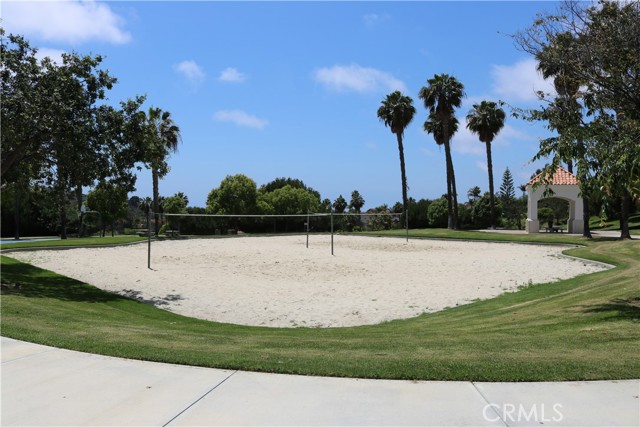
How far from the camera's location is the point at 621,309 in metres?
9.32

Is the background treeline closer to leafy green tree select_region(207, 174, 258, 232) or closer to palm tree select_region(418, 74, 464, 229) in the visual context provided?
palm tree select_region(418, 74, 464, 229)

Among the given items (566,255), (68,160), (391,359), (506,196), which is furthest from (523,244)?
(506,196)

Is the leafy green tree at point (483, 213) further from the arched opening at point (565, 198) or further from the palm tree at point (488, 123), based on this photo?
the arched opening at point (565, 198)

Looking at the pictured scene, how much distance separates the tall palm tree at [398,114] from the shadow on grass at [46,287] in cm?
4159

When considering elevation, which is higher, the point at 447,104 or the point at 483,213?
the point at 447,104

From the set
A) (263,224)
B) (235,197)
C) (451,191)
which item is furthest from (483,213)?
(235,197)

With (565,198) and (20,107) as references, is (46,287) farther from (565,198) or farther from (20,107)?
(565,198)

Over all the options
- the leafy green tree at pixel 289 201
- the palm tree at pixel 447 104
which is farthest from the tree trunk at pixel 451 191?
the leafy green tree at pixel 289 201


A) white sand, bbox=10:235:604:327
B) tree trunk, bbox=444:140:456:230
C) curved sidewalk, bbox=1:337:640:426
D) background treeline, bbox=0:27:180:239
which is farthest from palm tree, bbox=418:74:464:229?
curved sidewalk, bbox=1:337:640:426

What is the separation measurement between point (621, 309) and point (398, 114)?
159ft

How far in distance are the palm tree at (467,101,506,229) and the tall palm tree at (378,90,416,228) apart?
684 cm

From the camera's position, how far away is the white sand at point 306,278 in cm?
1337

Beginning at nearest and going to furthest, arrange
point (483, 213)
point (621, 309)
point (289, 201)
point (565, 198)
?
point (621, 309) → point (565, 198) → point (483, 213) → point (289, 201)

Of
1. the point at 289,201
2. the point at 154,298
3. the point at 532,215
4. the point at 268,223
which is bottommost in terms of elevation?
the point at 154,298
